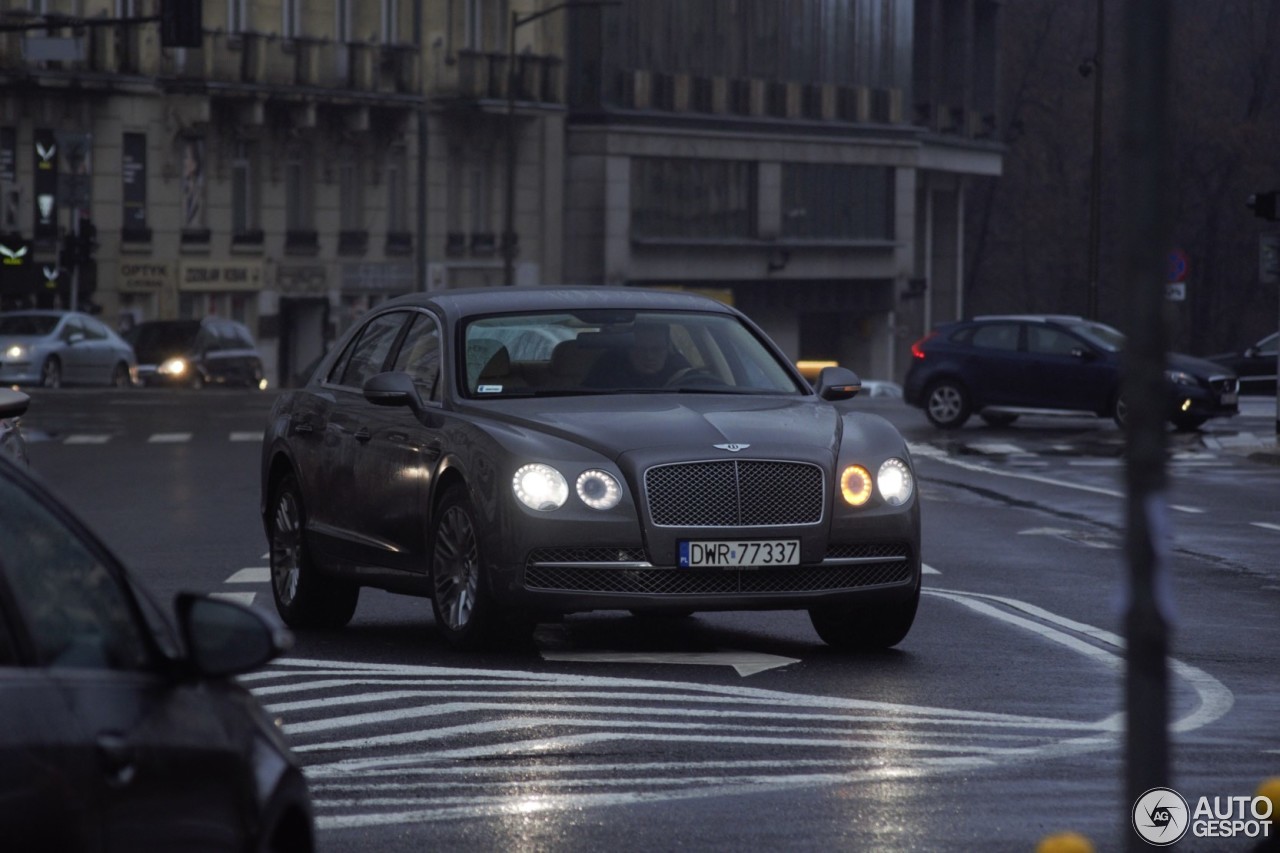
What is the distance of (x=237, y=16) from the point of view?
2467 inches

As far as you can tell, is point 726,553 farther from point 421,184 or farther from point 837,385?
point 421,184

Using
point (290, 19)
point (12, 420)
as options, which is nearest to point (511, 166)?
point (290, 19)

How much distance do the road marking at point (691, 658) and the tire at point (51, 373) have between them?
38.2m

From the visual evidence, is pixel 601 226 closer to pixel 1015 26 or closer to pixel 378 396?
pixel 1015 26

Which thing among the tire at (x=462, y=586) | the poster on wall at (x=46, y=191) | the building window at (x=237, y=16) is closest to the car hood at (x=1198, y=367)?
the tire at (x=462, y=586)

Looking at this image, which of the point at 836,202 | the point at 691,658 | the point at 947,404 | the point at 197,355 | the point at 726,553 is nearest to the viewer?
the point at 726,553

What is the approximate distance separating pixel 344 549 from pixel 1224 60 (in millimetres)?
84258

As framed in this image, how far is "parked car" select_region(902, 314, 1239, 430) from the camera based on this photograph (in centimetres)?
3566

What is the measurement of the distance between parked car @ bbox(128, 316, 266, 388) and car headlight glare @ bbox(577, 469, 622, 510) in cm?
4194

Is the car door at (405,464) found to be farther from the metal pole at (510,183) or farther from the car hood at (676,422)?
the metal pole at (510,183)

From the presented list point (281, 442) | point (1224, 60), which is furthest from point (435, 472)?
point (1224, 60)

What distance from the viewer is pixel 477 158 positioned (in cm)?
7006

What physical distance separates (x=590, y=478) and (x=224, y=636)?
686 centimetres

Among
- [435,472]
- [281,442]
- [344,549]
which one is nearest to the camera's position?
[435,472]
